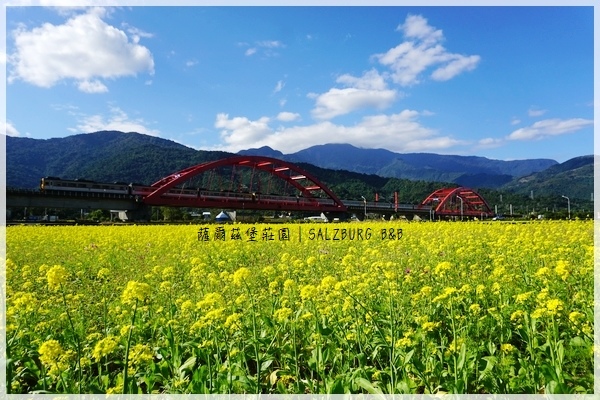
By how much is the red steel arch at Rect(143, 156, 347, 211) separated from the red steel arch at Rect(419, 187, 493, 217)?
27857 millimetres

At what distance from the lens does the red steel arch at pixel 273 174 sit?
42.4m

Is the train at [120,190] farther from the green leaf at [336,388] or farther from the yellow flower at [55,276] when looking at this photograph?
the green leaf at [336,388]

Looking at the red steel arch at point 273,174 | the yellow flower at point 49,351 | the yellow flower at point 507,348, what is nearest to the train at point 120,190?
the red steel arch at point 273,174

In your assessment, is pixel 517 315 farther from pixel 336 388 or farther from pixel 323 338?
pixel 336 388

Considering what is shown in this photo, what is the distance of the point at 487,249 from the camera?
24.6 feet

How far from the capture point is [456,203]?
92.7 metres

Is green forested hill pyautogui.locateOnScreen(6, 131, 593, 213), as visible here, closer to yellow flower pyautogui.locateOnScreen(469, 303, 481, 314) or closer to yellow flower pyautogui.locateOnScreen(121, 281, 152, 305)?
yellow flower pyautogui.locateOnScreen(469, 303, 481, 314)

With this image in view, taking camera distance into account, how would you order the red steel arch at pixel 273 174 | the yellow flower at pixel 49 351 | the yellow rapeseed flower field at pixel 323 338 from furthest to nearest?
the red steel arch at pixel 273 174 < the yellow rapeseed flower field at pixel 323 338 < the yellow flower at pixel 49 351

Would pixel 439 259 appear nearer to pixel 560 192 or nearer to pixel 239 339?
pixel 239 339

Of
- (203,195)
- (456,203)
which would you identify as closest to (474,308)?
(203,195)

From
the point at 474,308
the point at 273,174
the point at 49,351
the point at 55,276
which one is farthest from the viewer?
the point at 273,174

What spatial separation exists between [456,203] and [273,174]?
56.7 meters

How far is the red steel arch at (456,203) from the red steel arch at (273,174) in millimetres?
27857

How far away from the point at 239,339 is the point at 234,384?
0.48 m
